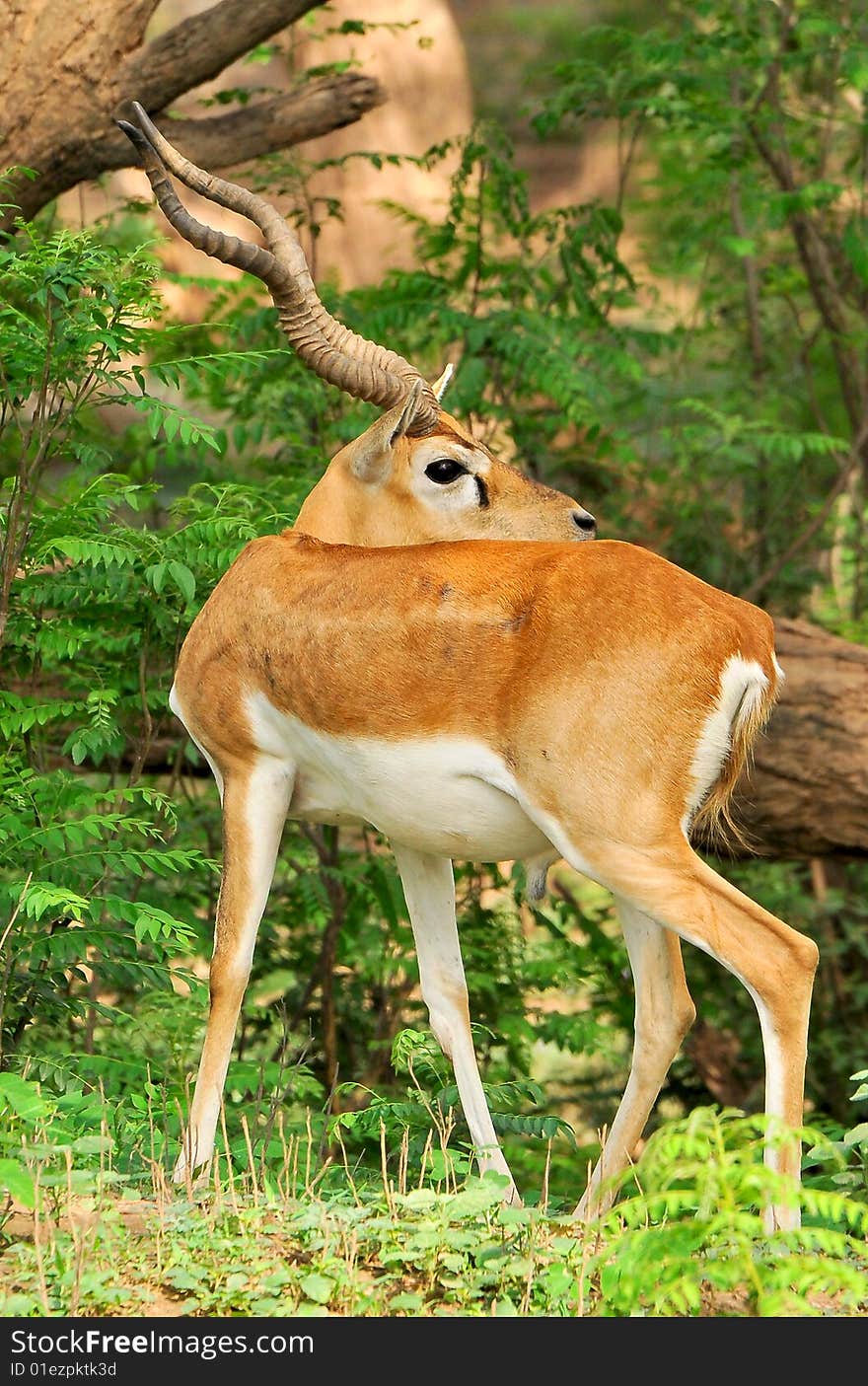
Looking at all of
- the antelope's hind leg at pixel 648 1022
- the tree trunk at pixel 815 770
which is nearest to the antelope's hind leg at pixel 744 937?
the antelope's hind leg at pixel 648 1022

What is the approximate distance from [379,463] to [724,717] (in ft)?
5.38

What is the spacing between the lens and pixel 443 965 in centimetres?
511

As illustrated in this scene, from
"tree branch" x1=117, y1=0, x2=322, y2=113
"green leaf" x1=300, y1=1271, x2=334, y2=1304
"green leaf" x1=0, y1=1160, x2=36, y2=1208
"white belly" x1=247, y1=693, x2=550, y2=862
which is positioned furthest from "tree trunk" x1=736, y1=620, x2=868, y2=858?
"green leaf" x1=0, y1=1160, x2=36, y2=1208

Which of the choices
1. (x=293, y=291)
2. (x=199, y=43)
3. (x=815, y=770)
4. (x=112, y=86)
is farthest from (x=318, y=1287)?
(x=199, y=43)

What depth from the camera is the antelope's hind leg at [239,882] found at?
4809 mm

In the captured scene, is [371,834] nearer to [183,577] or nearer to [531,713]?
[183,577]

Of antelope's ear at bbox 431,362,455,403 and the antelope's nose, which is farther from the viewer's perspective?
antelope's ear at bbox 431,362,455,403

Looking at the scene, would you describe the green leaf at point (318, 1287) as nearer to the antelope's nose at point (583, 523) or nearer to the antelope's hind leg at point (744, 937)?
the antelope's hind leg at point (744, 937)

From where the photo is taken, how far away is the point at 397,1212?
4.00 metres

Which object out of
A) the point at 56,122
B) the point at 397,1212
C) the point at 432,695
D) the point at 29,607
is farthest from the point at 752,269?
the point at 397,1212

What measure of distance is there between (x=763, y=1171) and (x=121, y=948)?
2827 millimetres

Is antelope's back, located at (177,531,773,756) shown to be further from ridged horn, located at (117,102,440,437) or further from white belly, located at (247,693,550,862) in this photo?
ridged horn, located at (117,102,440,437)

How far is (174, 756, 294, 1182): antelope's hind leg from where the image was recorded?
4.81 m

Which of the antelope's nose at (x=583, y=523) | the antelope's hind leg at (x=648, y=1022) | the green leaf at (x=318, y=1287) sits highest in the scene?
the antelope's nose at (x=583, y=523)
